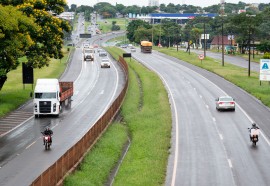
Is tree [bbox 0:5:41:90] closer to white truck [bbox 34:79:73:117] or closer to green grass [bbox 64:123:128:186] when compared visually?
white truck [bbox 34:79:73:117]

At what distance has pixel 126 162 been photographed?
109ft

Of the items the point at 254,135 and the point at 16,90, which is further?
the point at 16,90

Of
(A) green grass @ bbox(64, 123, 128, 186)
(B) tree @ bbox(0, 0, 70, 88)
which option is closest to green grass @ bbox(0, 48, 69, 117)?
(B) tree @ bbox(0, 0, 70, 88)

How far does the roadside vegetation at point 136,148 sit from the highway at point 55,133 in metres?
2.48

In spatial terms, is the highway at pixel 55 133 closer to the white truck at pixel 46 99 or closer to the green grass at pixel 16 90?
the white truck at pixel 46 99

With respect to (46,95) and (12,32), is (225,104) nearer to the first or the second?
(46,95)

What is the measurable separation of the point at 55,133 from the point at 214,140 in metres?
12.2

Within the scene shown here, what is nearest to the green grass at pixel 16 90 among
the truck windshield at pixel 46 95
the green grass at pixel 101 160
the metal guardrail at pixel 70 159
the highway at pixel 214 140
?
the truck windshield at pixel 46 95

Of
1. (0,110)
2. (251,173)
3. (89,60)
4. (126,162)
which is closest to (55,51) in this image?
(0,110)

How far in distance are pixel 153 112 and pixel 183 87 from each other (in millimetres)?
22075

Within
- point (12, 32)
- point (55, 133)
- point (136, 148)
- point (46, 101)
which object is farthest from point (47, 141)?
point (46, 101)

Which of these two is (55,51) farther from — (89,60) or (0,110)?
(89,60)

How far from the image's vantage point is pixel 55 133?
43.8m

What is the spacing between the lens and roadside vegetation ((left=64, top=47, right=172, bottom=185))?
96.5 ft
